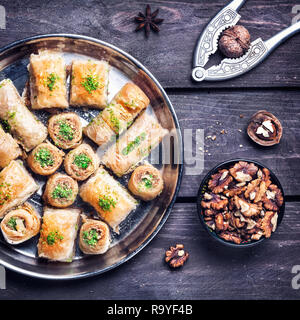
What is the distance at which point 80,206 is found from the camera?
2.67 m

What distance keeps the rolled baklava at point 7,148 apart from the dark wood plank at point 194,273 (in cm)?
82

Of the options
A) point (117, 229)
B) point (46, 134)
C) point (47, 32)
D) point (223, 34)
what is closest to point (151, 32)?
point (223, 34)

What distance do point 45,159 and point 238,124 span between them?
1325mm

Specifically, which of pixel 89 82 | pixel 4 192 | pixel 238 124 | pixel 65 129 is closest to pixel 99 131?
pixel 65 129

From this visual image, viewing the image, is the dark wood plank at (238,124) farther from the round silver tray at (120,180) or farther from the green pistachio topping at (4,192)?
the green pistachio topping at (4,192)

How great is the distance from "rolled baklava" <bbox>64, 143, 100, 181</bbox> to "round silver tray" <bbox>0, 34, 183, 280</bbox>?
0.19 m

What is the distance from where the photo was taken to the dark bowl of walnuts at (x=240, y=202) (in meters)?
2.53

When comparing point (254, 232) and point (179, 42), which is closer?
point (254, 232)

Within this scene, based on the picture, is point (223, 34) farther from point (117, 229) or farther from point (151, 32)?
point (117, 229)

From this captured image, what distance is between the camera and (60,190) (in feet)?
8.23

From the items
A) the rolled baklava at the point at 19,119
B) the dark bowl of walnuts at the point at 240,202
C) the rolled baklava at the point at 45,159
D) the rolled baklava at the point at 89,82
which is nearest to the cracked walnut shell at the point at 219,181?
the dark bowl of walnuts at the point at 240,202

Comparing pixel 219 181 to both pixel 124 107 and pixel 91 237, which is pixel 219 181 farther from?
pixel 91 237

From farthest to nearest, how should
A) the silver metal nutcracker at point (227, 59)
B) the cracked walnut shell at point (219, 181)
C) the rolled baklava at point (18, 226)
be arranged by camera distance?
the silver metal nutcracker at point (227, 59) < the cracked walnut shell at point (219, 181) < the rolled baklava at point (18, 226)
